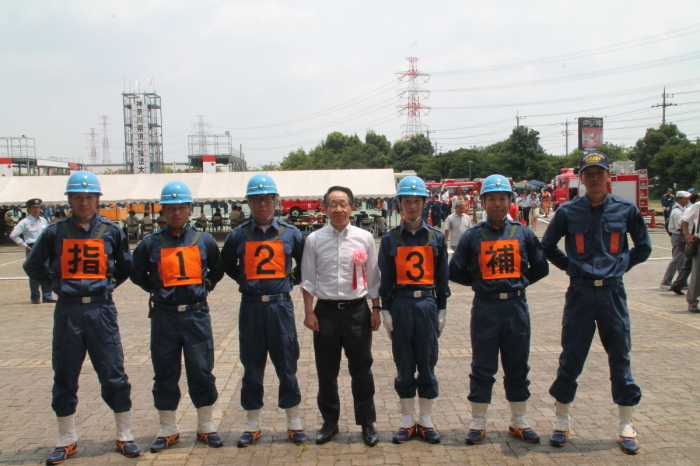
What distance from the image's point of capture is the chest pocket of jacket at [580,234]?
4.45m

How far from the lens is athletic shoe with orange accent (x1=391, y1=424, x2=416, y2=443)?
4.41 m

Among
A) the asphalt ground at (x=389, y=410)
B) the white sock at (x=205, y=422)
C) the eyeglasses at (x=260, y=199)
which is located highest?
the eyeglasses at (x=260, y=199)

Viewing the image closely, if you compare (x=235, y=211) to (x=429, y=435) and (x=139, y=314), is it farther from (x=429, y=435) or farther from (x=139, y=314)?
(x=429, y=435)

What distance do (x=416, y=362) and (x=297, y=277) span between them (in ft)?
3.94

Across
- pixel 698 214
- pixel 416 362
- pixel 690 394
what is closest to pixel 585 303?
pixel 416 362

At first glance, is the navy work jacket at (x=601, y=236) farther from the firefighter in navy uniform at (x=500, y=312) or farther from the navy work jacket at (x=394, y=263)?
the navy work jacket at (x=394, y=263)

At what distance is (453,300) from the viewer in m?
10.8

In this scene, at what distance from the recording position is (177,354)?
4.46m

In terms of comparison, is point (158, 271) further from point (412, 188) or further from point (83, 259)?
point (412, 188)

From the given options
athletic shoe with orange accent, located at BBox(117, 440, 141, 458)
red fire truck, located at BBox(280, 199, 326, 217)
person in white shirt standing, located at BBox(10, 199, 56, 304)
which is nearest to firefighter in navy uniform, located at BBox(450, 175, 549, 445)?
athletic shoe with orange accent, located at BBox(117, 440, 141, 458)

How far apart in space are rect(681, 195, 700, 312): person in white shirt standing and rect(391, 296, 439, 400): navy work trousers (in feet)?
21.5

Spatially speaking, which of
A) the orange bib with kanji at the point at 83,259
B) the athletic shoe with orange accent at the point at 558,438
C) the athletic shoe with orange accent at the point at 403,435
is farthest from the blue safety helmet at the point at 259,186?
the athletic shoe with orange accent at the point at 558,438

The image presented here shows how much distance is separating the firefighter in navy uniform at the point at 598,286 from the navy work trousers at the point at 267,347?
2.07m

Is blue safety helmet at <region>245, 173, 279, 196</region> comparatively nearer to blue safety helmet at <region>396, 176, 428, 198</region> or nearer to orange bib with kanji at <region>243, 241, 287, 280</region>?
orange bib with kanji at <region>243, 241, 287, 280</region>
